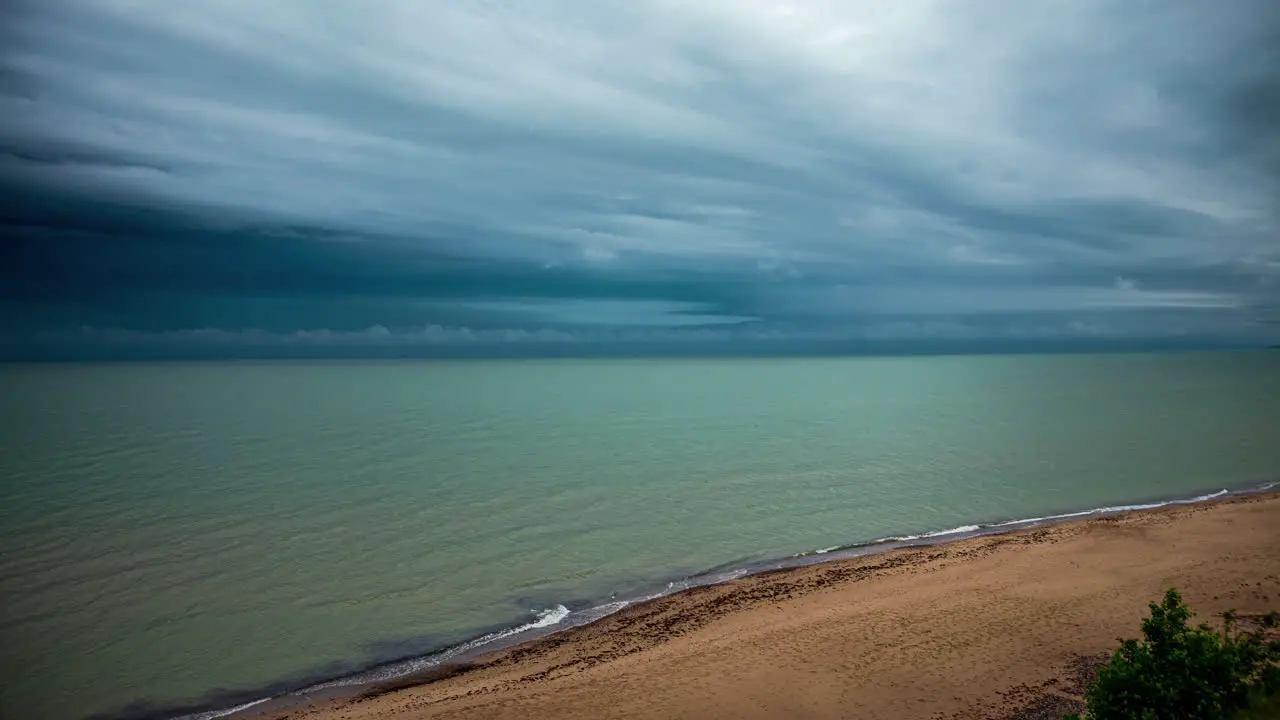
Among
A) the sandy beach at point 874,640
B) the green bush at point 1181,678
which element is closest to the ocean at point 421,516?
the sandy beach at point 874,640

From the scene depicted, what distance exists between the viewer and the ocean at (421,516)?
1692cm

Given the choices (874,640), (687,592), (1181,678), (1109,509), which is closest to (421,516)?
(687,592)

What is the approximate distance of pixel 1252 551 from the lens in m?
19.9

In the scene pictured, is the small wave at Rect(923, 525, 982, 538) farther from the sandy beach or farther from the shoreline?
the sandy beach

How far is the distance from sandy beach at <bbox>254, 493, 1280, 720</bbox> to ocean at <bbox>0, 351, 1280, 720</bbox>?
238 centimetres

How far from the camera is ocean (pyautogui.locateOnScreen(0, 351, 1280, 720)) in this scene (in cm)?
1692

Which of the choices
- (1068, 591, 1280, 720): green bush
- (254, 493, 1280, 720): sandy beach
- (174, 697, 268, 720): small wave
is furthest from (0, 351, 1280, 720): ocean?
(1068, 591, 1280, 720): green bush

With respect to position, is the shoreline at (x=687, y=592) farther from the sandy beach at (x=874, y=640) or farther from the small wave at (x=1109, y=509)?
the sandy beach at (x=874, y=640)

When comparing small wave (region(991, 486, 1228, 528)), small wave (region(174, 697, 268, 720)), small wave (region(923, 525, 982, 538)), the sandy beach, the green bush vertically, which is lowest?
small wave (region(174, 697, 268, 720))

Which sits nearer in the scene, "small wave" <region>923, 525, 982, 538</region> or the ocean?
the ocean

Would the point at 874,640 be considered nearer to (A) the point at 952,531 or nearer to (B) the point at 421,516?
(A) the point at 952,531

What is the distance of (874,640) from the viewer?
14.9 meters

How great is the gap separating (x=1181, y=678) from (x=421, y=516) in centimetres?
2693

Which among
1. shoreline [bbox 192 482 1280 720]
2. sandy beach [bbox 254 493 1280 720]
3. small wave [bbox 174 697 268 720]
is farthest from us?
shoreline [bbox 192 482 1280 720]
